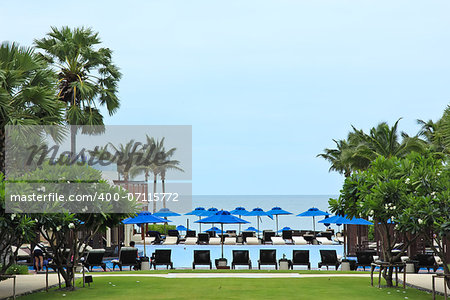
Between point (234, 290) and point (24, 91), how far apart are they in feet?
27.8

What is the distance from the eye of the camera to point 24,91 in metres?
17.1

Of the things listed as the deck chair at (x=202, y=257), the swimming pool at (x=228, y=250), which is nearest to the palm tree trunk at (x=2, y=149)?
the deck chair at (x=202, y=257)

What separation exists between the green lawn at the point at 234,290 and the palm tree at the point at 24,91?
4.82 metres

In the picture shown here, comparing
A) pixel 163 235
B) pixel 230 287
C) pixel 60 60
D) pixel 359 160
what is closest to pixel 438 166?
pixel 230 287

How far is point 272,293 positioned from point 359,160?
78.4ft

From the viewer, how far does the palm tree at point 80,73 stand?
25.6 m

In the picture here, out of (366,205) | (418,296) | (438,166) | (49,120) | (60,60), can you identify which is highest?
(60,60)

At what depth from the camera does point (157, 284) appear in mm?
16688

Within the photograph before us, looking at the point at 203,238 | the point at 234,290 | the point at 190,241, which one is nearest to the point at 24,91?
the point at 234,290

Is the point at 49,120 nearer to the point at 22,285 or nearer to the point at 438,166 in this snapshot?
the point at 22,285

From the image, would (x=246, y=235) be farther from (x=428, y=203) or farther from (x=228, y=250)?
(x=428, y=203)

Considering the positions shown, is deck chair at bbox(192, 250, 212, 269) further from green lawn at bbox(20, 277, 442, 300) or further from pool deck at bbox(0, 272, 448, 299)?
green lawn at bbox(20, 277, 442, 300)

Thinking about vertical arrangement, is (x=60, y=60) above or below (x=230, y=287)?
above

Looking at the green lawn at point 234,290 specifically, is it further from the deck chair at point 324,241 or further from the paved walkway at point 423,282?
the deck chair at point 324,241
